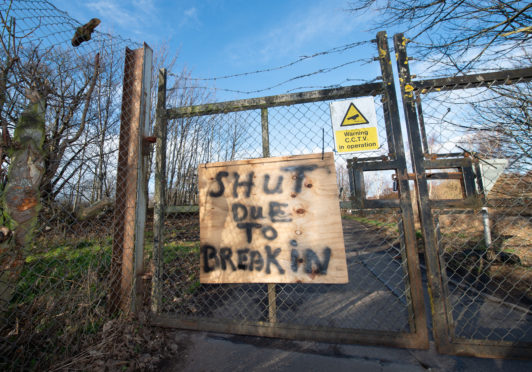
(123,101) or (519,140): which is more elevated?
(123,101)

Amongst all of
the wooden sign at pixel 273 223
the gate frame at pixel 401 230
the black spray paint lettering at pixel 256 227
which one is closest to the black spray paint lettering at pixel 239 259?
the wooden sign at pixel 273 223

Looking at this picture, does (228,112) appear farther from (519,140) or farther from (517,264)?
(517,264)

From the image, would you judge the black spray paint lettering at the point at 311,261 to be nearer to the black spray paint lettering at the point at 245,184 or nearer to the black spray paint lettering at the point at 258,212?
the black spray paint lettering at the point at 258,212

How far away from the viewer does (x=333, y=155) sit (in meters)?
2.20

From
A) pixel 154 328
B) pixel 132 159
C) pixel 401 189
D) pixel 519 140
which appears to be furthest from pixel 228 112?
pixel 519 140

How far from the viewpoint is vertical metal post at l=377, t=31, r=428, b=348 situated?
194 centimetres

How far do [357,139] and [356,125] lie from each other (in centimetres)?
14

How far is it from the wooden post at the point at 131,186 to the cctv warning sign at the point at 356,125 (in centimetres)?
218

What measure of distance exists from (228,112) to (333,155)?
127cm

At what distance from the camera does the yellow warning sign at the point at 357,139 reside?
2.17 metres

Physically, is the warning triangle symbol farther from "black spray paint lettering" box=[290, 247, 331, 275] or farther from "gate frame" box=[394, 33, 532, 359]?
"black spray paint lettering" box=[290, 247, 331, 275]

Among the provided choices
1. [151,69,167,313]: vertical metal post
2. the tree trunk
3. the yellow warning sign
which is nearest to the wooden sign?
the yellow warning sign

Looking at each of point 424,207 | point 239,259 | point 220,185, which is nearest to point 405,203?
point 424,207

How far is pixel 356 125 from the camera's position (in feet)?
7.20
